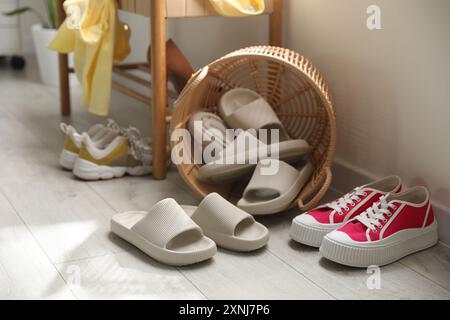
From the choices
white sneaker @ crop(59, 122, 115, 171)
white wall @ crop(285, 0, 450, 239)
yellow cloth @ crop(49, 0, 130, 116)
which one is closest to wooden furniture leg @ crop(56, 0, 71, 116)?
yellow cloth @ crop(49, 0, 130, 116)

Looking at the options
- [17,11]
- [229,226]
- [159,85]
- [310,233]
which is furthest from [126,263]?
[17,11]

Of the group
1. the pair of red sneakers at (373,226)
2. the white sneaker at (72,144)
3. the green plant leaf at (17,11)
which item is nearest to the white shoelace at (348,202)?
the pair of red sneakers at (373,226)

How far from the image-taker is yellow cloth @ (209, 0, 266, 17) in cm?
190

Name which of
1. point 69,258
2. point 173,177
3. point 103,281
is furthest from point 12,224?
point 173,177

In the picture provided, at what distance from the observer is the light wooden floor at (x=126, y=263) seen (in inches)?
53.5

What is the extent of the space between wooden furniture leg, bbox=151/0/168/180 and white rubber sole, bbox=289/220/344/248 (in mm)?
561

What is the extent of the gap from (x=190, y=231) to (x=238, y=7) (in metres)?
0.69

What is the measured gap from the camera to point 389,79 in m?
1.72

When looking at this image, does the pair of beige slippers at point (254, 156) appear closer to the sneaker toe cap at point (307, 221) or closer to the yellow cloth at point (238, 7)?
the sneaker toe cap at point (307, 221)

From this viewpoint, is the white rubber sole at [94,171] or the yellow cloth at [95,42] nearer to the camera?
the white rubber sole at [94,171]

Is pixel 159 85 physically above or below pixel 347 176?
above

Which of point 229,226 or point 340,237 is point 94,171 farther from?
point 340,237

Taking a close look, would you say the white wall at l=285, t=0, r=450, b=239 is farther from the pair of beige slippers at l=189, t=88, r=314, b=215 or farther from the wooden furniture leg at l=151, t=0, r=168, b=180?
the wooden furniture leg at l=151, t=0, r=168, b=180

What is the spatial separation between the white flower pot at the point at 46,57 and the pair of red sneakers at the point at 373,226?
185 cm
